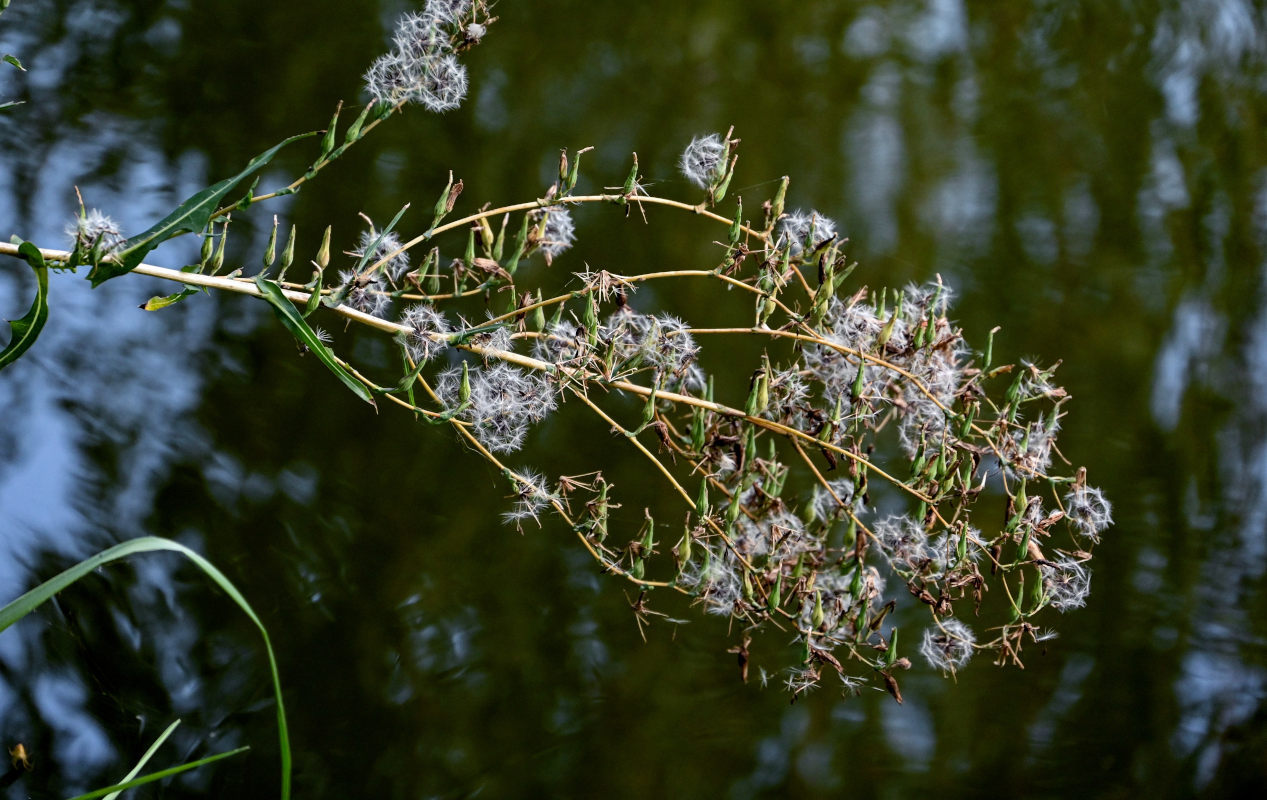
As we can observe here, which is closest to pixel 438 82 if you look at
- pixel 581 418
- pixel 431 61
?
pixel 431 61

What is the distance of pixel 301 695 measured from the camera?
96cm

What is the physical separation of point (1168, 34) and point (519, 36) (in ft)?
2.68

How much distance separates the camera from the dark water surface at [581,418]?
0.92 meters

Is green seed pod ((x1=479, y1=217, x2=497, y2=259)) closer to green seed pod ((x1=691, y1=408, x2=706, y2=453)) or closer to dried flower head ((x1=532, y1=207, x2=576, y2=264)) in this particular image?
dried flower head ((x1=532, y1=207, x2=576, y2=264))

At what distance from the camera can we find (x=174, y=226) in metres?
0.54

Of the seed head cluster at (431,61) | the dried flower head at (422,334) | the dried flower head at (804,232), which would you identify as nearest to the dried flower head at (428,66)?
the seed head cluster at (431,61)

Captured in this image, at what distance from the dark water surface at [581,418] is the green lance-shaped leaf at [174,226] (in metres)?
0.44

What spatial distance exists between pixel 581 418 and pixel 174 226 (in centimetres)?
57

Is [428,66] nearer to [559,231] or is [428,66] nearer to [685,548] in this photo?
[559,231]

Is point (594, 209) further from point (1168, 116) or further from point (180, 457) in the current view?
point (1168, 116)

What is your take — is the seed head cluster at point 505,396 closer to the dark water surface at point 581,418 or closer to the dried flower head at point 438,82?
the dried flower head at point 438,82

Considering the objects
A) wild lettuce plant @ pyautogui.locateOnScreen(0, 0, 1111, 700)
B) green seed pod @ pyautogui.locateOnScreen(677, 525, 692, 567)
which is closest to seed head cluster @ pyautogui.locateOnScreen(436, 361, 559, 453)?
wild lettuce plant @ pyautogui.locateOnScreen(0, 0, 1111, 700)

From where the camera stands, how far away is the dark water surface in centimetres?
92

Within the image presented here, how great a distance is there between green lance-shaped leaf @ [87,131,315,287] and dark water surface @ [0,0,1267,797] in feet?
1.43
